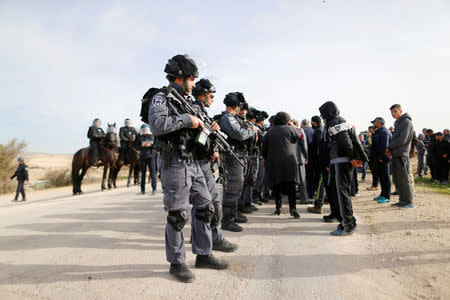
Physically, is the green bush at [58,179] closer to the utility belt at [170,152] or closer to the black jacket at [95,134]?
the black jacket at [95,134]

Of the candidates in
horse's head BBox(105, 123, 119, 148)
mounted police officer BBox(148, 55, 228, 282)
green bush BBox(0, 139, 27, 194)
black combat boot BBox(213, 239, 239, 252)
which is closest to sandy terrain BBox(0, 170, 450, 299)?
black combat boot BBox(213, 239, 239, 252)

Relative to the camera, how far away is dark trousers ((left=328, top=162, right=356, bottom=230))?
4818mm

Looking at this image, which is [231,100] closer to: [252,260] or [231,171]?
[231,171]

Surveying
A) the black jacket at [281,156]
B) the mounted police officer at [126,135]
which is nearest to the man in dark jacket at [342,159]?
the black jacket at [281,156]

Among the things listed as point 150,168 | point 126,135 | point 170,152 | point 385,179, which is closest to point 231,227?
point 170,152

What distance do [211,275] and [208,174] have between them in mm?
1279

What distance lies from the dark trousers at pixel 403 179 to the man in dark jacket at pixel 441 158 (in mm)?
6624

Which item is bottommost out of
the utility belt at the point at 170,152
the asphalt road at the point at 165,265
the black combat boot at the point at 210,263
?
the asphalt road at the point at 165,265

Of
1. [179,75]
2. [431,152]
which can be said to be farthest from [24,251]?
[431,152]

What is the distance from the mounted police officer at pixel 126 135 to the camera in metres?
14.1

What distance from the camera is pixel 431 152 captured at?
12383 mm

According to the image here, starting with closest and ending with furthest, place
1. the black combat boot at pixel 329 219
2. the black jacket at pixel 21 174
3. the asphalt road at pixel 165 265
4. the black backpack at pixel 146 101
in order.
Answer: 1. the asphalt road at pixel 165 265
2. the black backpack at pixel 146 101
3. the black combat boot at pixel 329 219
4. the black jacket at pixel 21 174

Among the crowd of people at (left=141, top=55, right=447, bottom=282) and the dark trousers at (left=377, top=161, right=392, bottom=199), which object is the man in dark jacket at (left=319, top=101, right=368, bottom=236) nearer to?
the crowd of people at (left=141, top=55, right=447, bottom=282)

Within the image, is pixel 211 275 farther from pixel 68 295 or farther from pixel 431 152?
pixel 431 152
